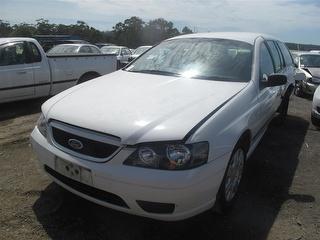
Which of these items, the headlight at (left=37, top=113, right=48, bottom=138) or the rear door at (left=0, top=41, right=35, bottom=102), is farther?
the rear door at (left=0, top=41, right=35, bottom=102)

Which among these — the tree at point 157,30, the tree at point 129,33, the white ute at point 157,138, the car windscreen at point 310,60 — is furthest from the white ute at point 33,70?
the tree at point 129,33

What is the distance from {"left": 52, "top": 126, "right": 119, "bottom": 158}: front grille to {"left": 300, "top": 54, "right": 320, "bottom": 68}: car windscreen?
11342mm

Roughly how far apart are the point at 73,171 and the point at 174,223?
1.04 m

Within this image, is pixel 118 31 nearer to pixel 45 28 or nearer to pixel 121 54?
pixel 45 28

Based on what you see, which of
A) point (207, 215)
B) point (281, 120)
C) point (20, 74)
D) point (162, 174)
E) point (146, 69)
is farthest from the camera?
point (20, 74)

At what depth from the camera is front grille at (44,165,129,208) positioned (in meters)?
3.00

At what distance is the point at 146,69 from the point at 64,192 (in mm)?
1745

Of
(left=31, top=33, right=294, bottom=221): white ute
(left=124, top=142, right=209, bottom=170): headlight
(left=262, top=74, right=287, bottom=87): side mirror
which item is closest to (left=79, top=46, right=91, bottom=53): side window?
(left=31, top=33, right=294, bottom=221): white ute

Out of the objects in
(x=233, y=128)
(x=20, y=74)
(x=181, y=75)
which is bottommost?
(x=20, y=74)

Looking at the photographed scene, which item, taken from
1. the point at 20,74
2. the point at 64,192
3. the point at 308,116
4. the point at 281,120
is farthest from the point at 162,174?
the point at 308,116

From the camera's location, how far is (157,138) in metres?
2.88

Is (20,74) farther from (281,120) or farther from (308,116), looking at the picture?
(308,116)

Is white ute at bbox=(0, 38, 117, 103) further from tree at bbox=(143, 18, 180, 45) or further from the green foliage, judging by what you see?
tree at bbox=(143, 18, 180, 45)

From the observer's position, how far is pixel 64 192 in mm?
3885
